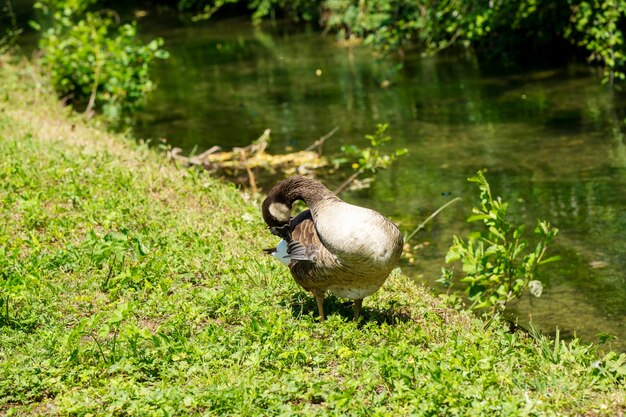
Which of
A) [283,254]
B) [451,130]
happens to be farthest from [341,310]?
[451,130]

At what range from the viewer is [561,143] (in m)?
12.9

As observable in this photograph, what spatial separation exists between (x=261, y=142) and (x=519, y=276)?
22.9 ft

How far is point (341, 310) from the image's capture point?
21.1 feet

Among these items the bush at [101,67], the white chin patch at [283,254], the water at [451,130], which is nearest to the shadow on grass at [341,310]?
the white chin patch at [283,254]

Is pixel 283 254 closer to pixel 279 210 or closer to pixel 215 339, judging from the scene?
pixel 279 210

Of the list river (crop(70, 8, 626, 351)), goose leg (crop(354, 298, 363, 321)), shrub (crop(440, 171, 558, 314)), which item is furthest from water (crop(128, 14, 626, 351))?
goose leg (crop(354, 298, 363, 321))

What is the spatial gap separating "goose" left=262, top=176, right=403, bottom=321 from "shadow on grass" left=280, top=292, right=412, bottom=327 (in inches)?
8.1

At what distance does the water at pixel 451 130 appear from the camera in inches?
339

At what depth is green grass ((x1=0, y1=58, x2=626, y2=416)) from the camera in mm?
4848

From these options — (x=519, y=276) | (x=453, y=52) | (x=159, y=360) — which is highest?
(x=159, y=360)

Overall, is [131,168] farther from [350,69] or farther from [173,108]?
[350,69]

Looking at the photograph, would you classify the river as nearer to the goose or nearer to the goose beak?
the goose beak

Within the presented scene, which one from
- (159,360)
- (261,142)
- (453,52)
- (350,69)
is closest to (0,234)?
(159,360)

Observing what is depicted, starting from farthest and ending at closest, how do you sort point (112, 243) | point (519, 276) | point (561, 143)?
point (561, 143)
point (519, 276)
point (112, 243)
